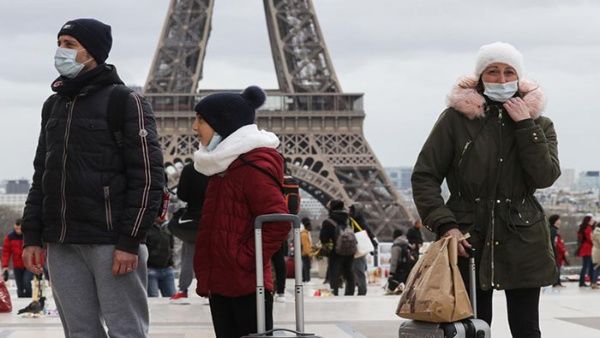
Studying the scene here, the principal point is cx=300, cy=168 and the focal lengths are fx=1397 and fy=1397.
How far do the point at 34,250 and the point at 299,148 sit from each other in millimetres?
46153

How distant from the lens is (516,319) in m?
6.34

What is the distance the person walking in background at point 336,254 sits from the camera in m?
18.0

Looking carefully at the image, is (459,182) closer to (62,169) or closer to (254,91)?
(254,91)

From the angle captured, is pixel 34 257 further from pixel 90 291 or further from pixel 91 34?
pixel 91 34

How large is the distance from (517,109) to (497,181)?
0.34m

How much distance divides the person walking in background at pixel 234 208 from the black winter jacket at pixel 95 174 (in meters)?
0.27

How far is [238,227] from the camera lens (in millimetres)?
5992

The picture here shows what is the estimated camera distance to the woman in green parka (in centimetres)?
627

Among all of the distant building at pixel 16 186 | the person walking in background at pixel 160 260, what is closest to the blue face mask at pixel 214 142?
the person walking in background at pixel 160 260

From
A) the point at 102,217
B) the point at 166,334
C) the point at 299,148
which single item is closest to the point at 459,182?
the point at 102,217

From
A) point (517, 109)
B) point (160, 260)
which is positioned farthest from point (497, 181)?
point (160, 260)

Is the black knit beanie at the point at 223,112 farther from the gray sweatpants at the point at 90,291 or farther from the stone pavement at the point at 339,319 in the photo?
the stone pavement at the point at 339,319

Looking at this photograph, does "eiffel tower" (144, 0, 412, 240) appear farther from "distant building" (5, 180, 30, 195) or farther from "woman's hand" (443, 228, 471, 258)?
"distant building" (5, 180, 30, 195)

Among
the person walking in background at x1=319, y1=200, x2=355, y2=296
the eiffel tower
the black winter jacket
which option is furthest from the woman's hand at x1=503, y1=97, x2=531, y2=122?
the eiffel tower
